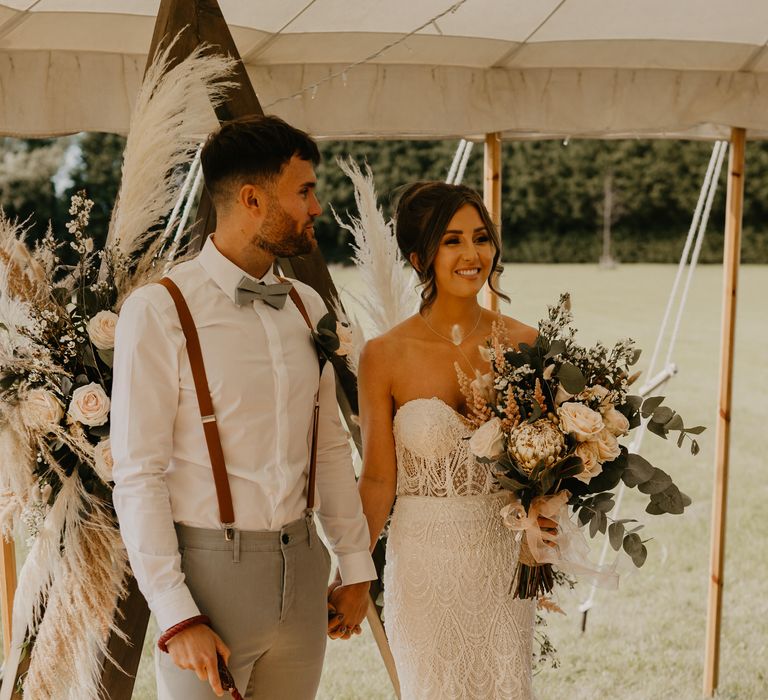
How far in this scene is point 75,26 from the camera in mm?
2623

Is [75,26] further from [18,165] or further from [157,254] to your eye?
[18,165]

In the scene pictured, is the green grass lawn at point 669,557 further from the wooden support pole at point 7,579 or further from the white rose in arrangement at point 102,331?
the wooden support pole at point 7,579

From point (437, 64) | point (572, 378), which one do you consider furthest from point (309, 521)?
point (437, 64)

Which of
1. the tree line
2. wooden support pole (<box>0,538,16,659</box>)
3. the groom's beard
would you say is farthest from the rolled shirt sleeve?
the tree line

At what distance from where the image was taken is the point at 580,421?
2.12 m

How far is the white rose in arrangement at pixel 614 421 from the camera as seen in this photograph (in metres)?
2.20

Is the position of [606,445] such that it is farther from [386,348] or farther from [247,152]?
[247,152]

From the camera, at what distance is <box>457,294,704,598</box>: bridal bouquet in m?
2.16

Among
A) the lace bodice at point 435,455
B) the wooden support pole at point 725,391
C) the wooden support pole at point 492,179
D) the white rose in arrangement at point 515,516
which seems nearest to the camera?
the white rose in arrangement at point 515,516

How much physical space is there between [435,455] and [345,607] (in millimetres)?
480

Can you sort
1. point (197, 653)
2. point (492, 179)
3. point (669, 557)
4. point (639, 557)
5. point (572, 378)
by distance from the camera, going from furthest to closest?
point (669, 557)
point (492, 179)
point (639, 557)
point (572, 378)
point (197, 653)

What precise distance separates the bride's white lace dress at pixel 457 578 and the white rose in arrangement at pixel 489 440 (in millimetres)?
195

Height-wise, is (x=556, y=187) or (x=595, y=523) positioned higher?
(x=556, y=187)

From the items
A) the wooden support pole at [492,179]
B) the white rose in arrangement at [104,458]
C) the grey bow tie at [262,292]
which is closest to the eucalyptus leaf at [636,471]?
the grey bow tie at [262,292]
